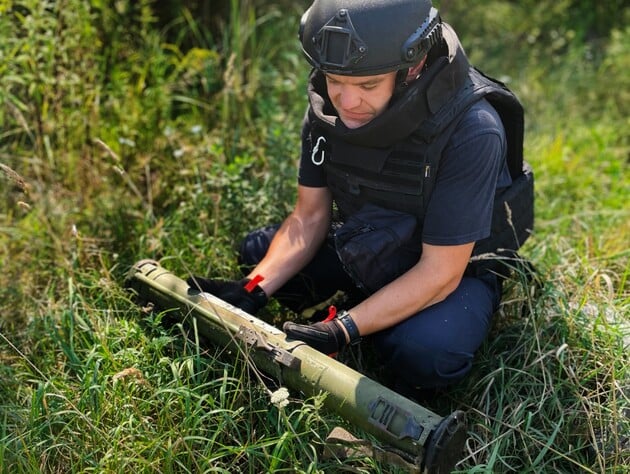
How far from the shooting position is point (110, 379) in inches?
103

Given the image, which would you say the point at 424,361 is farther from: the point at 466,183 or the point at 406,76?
the point at 406,76

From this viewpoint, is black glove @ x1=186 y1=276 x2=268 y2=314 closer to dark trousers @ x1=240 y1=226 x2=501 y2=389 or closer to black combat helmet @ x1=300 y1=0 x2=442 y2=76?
dark trousers @ x1=240 y1=226 x2=501 y2=389

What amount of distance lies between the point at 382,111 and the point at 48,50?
1911 millimetres

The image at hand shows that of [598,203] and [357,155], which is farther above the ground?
[357,155]

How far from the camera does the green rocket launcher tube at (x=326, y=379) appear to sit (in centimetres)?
217

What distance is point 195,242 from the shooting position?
3.46 meters

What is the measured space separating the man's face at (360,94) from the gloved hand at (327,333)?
672 mm

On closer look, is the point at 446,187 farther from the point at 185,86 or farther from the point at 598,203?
the point at 185,86

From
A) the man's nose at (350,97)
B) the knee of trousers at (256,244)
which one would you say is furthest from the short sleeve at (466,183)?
the knee of trousers at (256,244)

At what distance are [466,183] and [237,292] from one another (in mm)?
961

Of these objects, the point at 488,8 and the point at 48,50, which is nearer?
the point at 48,50

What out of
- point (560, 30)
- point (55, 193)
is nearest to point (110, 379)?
point (55, 193)

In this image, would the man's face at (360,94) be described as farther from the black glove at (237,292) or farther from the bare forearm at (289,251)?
the black glove at (237,292)

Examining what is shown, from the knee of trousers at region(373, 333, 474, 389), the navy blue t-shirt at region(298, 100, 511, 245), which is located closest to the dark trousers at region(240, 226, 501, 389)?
the knee of trousers at region(373, 333, 474, 389)
